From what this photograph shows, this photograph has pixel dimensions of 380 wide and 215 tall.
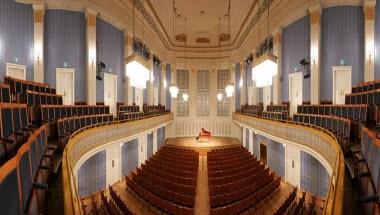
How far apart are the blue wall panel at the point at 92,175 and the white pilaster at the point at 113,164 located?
0.18 m

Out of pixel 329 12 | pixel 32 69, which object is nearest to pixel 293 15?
pixel 329 12

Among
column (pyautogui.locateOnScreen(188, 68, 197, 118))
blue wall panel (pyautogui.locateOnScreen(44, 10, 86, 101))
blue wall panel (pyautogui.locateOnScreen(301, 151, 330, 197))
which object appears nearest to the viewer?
blue wall panel (pyautogui.locateOnScreen(301, 151, 330, 197))

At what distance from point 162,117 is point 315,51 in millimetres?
7469

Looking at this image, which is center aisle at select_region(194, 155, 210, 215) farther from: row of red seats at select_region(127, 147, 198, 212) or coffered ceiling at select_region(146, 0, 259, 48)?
coffered ceiling at select_region(146, 0, 259, 48)

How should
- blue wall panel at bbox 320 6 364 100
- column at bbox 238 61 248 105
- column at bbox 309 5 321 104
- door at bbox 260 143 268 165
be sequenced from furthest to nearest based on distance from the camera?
column at bbox 238 61 248 105, door at bbox 260 143 268 165, column at bbox 309 5 321 104, blue wall panel at bbox 320 6 364 100

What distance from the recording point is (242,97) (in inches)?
624

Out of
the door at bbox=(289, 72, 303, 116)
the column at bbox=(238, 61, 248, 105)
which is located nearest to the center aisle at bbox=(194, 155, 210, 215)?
the door at bbox=(289, 72, 303, 116)

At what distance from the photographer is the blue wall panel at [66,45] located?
8.05 meters

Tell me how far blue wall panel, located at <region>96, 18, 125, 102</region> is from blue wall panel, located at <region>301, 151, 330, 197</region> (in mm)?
7569

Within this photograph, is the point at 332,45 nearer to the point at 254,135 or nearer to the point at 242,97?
the point at 254,135

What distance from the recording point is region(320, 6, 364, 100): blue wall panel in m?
7.47

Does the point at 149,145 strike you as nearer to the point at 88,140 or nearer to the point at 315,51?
the point at 88,140

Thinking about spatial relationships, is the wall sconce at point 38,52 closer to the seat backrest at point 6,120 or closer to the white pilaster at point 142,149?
the white pilaster at point 142,149

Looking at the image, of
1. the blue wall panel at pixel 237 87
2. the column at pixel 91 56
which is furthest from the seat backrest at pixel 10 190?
the blue wall panel at pixel 237 87
